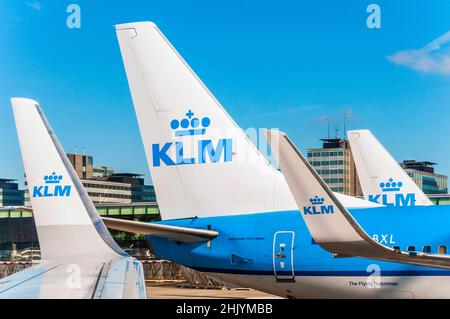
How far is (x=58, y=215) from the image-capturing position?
1148 cm

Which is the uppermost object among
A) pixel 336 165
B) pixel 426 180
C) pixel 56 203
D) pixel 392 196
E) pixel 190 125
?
pixel 336 165

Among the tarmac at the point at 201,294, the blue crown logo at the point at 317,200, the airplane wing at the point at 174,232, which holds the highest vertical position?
the blue crown logo at the point at 317,200

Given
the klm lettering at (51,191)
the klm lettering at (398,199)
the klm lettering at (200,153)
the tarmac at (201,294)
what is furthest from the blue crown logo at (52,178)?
the tarmac at (201,294)

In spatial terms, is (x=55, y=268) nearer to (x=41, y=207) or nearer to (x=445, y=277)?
(x=41, y=207)

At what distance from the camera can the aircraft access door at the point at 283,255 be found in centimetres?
2078

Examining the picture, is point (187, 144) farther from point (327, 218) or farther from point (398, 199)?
point (398, 199)

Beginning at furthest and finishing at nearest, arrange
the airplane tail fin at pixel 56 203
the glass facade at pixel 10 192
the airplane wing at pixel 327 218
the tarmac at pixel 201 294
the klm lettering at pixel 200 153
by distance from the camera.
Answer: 1. the glass facade at pixel 10 192
2. the tarmac at pixel 201 294
3. the klm lettering at pixel 200 153
4. the airplane wing at pixel 327 218
5. the airplane tail fin at pixel 56 203

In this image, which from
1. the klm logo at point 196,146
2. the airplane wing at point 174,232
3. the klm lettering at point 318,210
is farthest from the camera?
the klm logo at point 196,146

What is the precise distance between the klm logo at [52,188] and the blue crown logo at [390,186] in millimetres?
23774

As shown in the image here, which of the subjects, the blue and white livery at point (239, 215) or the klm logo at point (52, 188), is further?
the blue and white livery at point (239, 215)

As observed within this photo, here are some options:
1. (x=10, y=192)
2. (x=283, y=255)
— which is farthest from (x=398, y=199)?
(x=10, y=192)

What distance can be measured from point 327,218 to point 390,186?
18.7 meters

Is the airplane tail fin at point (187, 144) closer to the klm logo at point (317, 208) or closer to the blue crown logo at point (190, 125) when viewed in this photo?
the blue crown logo at point (190, 125)

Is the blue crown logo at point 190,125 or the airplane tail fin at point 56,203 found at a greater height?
the blue crown logo at point 190,125
